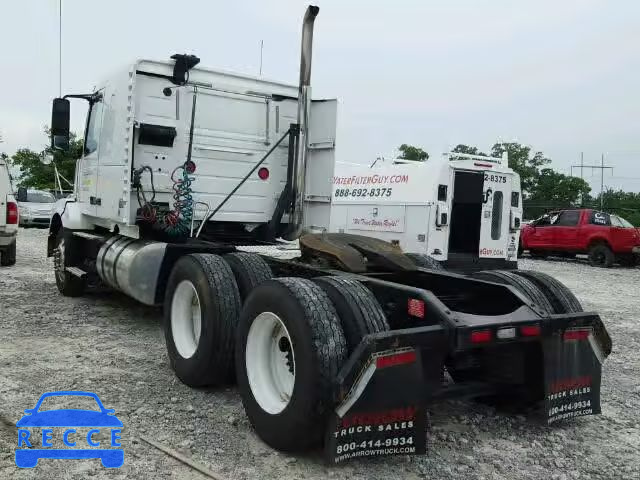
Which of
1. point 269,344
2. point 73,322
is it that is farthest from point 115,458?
point 73,322

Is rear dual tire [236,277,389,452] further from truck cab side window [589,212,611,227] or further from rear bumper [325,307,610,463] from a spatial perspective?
truck cab side window [589,212,611,227]

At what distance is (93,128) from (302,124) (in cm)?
311

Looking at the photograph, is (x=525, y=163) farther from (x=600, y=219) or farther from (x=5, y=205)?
(x=5, y=205)

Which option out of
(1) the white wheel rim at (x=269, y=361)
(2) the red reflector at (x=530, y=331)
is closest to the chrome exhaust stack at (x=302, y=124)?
(1) the white wheel rim at (x=269, y=361)

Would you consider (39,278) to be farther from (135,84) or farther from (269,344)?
(269,344)

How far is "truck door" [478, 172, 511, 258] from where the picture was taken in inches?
492

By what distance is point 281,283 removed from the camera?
12.8ft

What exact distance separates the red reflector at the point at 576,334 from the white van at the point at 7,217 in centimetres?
1126

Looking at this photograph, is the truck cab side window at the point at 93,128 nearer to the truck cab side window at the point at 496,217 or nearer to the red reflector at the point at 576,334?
the red reflector at the point at 576,334

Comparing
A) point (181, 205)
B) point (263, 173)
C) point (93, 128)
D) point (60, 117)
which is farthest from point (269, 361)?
point (93, 128)

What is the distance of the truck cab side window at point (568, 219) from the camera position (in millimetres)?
19594

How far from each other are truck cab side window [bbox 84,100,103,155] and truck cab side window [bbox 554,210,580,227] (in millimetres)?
15621

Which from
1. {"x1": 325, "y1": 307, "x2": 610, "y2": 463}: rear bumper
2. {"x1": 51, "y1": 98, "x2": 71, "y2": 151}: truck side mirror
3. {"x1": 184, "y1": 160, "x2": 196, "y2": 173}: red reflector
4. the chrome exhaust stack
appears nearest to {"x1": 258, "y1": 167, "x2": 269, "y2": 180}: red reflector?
the chrome exhaust stack

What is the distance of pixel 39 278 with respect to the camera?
36.1ft
